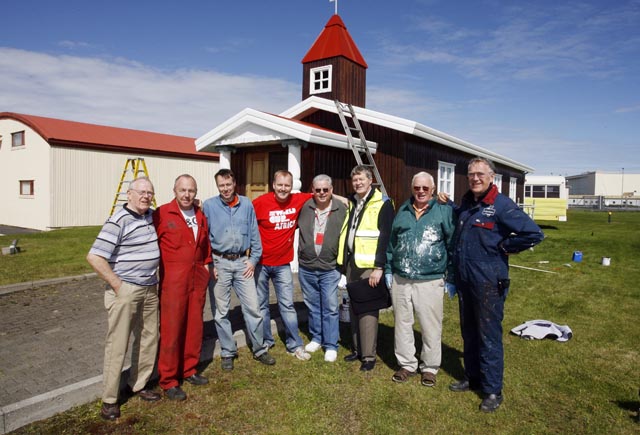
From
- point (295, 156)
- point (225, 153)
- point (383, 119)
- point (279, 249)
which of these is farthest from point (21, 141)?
point (279, 249)

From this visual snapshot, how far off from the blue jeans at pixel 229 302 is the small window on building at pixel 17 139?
65.9 feet

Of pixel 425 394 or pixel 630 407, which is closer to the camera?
pixel 630 407

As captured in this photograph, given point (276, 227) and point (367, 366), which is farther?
point (276, 227)

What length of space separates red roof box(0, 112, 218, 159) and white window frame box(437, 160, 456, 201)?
13.9m

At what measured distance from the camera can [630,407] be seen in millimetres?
3775

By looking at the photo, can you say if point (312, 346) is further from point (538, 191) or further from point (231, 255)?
point (538, 191)

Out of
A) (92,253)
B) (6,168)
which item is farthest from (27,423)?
(6,168)

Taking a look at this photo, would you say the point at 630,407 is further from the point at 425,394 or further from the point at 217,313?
the point at 217,313

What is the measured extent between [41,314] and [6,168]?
732 inches

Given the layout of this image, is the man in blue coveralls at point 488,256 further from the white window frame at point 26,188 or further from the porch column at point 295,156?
the white window frame at point 26,188

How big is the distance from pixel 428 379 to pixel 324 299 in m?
1.35

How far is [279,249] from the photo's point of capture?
474 cm

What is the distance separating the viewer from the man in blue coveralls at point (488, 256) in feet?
12.1

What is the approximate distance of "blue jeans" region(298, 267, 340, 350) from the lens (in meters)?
4.74
